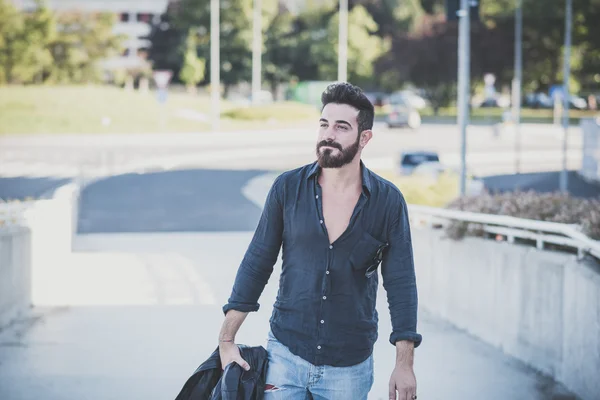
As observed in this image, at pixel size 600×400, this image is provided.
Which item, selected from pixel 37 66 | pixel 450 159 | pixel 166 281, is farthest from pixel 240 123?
pixel 166 281

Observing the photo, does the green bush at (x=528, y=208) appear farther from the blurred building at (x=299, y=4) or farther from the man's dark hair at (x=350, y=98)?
the blurred building at (x=299, y=4)

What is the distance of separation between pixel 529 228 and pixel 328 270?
548 cm

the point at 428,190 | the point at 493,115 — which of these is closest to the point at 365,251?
the point at 428,190

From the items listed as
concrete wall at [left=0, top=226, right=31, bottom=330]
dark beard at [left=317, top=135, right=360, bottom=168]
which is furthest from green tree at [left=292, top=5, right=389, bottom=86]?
dark beard at [left=317, top=135, right=360, bottom=168]

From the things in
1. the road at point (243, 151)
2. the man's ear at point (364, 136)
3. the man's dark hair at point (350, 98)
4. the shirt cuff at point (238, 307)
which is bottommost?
the road at point (243, 151)

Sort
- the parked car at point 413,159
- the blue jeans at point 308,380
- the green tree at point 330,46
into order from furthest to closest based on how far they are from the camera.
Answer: the green tree at point 330,46 → the parked car at point 413,159 → the blue jeans at point 308,380

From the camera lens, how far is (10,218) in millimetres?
11477

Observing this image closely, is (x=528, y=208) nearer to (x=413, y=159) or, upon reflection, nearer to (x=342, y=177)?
(x=342, y=177)

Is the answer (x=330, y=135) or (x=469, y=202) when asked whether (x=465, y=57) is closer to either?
(x=469, y=202)

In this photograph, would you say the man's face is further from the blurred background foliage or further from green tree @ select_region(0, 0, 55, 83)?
the blurred background foliage

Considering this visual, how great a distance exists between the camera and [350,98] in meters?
3.97

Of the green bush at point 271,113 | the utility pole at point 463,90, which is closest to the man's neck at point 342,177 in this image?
the utility pole at point 463,90

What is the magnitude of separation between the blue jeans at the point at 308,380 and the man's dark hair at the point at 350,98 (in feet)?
2.93

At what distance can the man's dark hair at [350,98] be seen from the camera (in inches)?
156
